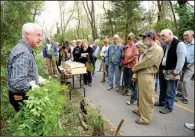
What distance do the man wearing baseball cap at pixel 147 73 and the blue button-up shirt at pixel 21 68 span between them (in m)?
2.92

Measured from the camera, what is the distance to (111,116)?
6062 mm

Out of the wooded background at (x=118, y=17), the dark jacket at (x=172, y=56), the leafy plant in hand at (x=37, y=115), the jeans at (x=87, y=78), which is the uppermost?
the wooded background at (x=118, y=17)

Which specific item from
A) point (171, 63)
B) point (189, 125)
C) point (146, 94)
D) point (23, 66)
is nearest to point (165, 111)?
point (189, 125)

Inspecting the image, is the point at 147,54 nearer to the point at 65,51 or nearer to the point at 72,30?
the point at 65,51

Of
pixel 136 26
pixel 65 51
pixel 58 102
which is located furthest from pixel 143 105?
pixel 136 26

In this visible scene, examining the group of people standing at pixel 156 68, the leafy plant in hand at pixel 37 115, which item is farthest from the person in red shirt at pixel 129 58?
the leafy plant in hand at pixel 37 115

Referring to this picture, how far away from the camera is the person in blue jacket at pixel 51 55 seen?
467 inches

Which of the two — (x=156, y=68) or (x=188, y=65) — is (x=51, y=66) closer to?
(x=188, y=65)

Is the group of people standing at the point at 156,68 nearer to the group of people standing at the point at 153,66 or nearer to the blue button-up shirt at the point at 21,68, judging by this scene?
the group of people standing at the point at 153,66

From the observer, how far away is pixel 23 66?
9.47 ft

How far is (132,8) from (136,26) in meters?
1.79

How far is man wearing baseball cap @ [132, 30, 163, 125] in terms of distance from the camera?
518cm

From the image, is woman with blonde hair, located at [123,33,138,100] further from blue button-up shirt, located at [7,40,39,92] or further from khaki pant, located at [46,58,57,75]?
khaki pant, located at [46,58,57,75]

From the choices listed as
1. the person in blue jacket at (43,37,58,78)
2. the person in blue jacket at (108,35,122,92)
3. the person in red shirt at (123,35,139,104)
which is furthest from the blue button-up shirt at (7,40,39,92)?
the person in blue jacket at (43,37,58,78)
